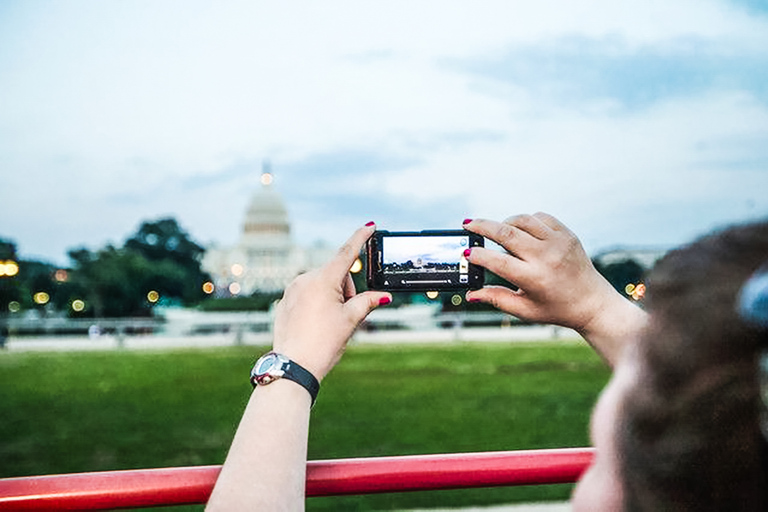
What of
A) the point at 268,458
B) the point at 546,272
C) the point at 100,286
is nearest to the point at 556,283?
the point at 546,272

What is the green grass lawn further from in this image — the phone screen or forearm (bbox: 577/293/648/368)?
forearm (bbox: 577/293/648/368)

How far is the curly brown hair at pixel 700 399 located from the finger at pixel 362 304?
0.65 meters

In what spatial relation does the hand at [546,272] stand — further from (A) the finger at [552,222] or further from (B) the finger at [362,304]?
(B) the finger at [362,304]

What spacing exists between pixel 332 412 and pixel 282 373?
10.4 metres

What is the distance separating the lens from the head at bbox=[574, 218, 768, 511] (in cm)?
59

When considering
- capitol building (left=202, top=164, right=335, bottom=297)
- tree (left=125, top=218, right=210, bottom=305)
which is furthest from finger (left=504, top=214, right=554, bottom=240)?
capitol building (left=202, top=164, right=335, bottom=297)

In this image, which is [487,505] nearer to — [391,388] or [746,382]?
[746,382]

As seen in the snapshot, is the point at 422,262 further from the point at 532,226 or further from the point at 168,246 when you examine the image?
the point at 168,246

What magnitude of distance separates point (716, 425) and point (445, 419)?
10113mm

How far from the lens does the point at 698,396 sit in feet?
1.98

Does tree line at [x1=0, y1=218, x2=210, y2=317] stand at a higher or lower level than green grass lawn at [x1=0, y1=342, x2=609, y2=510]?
lower

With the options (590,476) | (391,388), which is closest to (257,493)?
(590,476)

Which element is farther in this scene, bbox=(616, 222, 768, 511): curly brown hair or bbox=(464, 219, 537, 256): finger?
bbox=(464, 219, 537, 256): finger

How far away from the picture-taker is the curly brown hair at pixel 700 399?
0.59 metres
